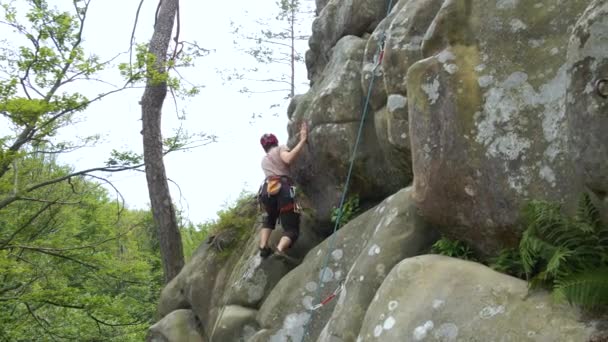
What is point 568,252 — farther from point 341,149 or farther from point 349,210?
point 341,149

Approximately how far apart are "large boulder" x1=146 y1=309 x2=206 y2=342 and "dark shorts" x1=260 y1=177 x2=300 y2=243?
2.48 m

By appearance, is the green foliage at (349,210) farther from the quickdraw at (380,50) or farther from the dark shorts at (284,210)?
the quickdraw at (380,50)

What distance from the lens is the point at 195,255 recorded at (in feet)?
33.7

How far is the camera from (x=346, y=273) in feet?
23.3

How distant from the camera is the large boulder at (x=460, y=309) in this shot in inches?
147

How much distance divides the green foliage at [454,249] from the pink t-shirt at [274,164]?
347 centimetres

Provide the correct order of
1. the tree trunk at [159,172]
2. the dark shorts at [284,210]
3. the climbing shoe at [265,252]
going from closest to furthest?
the dark shorts at [284,210], the climbing shoe at [265,252], the tree trunk at [159,172]

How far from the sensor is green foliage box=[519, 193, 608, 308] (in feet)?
11.5

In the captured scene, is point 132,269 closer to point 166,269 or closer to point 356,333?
point 166,269

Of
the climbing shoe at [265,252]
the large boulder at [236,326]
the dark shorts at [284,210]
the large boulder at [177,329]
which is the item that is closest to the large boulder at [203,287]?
the large boulder at [177,329]

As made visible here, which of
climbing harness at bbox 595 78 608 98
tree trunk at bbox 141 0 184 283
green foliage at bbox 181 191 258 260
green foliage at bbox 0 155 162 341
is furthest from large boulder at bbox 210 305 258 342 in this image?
climbing harness at bbox 595 78 608 98

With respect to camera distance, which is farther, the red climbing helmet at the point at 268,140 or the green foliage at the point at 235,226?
the green foliage at the point at 235,226

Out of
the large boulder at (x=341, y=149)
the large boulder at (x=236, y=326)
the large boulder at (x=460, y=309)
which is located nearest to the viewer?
the large boulder at (x=460, y=309)

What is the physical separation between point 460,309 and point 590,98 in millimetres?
1803
